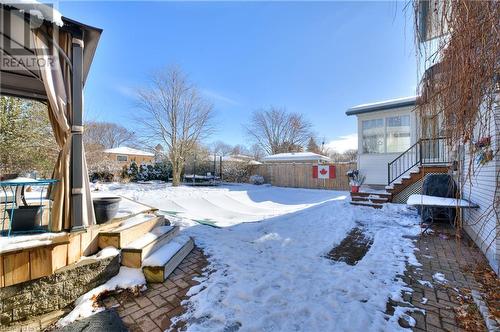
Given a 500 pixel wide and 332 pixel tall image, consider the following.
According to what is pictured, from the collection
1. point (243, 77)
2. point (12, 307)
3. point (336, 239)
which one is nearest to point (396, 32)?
point (336, 239)

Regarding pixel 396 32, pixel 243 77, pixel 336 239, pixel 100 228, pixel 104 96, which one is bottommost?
pixel 336 239

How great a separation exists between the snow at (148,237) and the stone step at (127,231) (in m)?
0.08

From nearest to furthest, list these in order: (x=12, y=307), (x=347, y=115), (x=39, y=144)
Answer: (x=12, y=307)
(x=39, y=144)
(x=347, y=115)

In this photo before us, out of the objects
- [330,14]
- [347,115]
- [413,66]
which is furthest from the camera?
[347,115]

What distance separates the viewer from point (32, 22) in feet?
7.77

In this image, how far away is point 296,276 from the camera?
2895 mm

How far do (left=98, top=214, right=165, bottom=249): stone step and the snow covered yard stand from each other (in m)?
1.06

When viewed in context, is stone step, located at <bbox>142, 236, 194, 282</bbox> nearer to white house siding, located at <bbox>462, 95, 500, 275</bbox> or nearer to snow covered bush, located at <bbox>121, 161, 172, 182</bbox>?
white house siding, located at <bbox>462, 95, 500, 275</bbox>

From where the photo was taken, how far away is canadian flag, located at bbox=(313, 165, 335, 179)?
43.5ft

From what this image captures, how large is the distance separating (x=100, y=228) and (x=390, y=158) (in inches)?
410

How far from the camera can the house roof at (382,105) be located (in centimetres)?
888

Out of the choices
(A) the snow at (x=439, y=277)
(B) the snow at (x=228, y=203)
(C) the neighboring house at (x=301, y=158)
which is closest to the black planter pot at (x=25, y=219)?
(B) the snow at (x=228, y=203)

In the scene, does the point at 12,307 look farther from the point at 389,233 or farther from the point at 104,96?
the point at 104,96

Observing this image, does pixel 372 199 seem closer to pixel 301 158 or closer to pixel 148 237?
pixel 148 237
